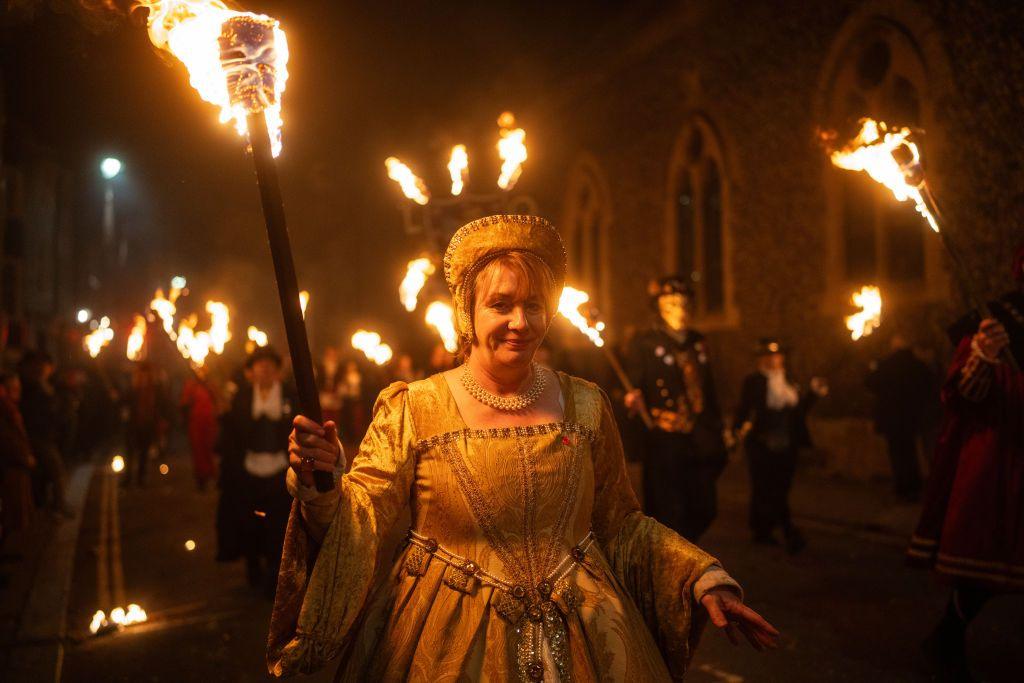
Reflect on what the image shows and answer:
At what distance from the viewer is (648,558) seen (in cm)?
276

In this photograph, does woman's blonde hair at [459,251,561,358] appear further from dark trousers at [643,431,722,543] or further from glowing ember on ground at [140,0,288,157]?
dark trousers at [643,431,722,543]

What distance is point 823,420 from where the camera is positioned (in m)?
13.0

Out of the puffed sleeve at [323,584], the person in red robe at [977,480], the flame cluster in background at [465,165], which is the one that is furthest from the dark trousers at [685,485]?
the flame cluster in background at [465,165]

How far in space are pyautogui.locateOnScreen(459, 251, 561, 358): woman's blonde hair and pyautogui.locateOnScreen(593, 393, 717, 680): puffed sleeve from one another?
45 centimetres

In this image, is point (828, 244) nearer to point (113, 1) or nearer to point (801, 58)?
point (801, 58)

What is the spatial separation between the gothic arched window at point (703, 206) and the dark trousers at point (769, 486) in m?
7.66

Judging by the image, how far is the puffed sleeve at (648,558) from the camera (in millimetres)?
2645

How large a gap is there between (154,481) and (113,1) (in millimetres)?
13632

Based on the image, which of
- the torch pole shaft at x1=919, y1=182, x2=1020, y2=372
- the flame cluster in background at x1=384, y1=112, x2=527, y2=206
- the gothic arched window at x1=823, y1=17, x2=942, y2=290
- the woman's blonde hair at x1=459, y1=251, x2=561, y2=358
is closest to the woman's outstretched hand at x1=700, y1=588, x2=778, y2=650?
the woman's blonde hair at x1=459, y1=251, x2=561, y2=358

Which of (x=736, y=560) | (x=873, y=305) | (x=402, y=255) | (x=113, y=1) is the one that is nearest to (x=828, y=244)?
(x=736, y=560)

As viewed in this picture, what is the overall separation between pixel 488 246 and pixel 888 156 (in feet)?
8.12

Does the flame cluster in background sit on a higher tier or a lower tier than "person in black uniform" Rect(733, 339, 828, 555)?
Result: higher

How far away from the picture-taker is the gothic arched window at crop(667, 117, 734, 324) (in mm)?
16500

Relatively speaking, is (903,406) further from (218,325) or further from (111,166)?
(111,166)
